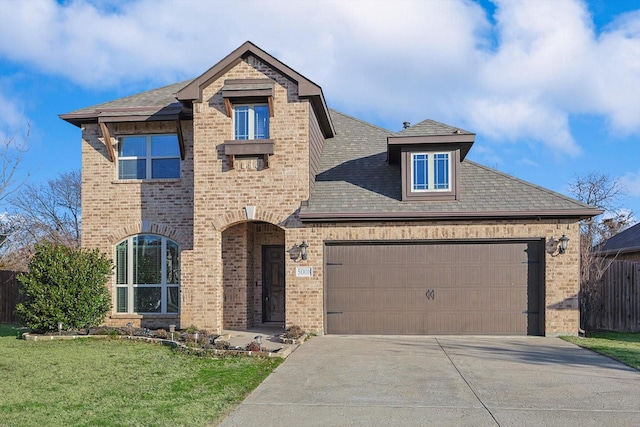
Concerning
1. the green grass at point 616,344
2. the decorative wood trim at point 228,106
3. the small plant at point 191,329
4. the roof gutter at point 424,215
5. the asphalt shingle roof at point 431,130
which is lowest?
the green grass at point 616,344

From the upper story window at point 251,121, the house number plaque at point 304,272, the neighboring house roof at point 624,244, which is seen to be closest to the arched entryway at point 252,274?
the house number plaque at point 304,272

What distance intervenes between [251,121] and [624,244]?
1589 cm

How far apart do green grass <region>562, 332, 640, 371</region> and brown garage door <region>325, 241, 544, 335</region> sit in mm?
1239

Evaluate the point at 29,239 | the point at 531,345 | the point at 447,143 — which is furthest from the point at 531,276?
the point at 29,239

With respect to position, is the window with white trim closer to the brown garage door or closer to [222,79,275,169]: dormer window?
the brown garage door

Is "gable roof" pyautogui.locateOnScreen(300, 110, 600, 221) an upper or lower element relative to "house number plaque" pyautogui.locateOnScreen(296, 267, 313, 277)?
upper

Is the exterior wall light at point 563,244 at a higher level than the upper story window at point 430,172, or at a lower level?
lower

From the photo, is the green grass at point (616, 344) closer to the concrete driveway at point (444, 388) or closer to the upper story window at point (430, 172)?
the concrete driveway at point (444, 388)

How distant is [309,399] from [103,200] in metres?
9.90

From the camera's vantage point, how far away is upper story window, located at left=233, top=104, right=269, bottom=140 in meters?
14.0

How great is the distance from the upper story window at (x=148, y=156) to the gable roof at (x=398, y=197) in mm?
3935

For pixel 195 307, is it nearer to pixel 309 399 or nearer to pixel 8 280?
pixel 309 399

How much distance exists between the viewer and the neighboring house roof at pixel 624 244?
792 inches

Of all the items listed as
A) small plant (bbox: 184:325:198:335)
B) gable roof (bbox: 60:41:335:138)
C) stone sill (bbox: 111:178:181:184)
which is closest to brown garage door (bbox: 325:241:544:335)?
small plant (bbox: 184:325:198:335)
